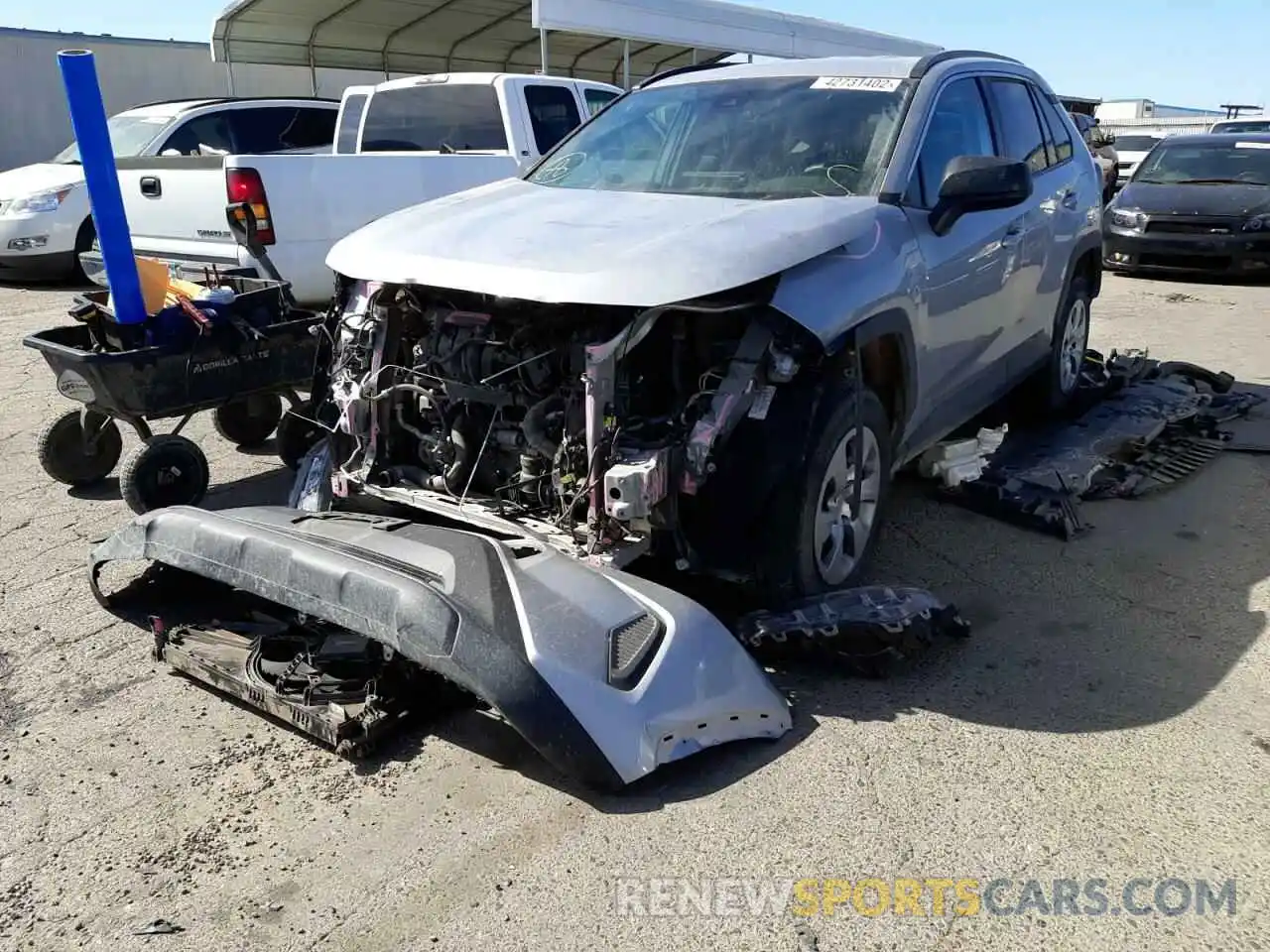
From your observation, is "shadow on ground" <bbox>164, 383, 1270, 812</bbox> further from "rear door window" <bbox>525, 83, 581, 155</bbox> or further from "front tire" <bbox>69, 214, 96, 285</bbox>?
"front tire" <bbox>69, 214, 96, 285</bbox>

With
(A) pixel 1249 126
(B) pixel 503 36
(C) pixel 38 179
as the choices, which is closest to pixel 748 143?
(C) pixel 38 179

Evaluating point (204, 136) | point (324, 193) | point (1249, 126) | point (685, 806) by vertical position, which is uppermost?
point (324, 193)

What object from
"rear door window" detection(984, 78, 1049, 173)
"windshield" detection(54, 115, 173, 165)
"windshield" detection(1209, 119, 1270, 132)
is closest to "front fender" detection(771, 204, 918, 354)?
"rear door window" detection(984, 78, 1049, 173)

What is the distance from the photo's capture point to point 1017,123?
5.54 meters

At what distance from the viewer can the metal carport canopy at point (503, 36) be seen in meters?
15.0

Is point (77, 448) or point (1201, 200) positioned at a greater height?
point (77, 448)

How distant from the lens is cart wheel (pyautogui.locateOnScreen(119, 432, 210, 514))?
5.03 meters

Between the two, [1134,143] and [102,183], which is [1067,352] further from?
[1134,143]

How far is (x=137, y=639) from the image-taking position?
402 cm

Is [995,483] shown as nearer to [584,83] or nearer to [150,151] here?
[584,83]

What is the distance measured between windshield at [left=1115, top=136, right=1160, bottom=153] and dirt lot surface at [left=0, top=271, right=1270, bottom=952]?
87.4 feet

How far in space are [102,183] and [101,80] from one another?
1998 cm

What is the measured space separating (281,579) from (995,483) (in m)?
3.41

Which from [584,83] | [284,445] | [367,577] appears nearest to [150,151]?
[584,83]
